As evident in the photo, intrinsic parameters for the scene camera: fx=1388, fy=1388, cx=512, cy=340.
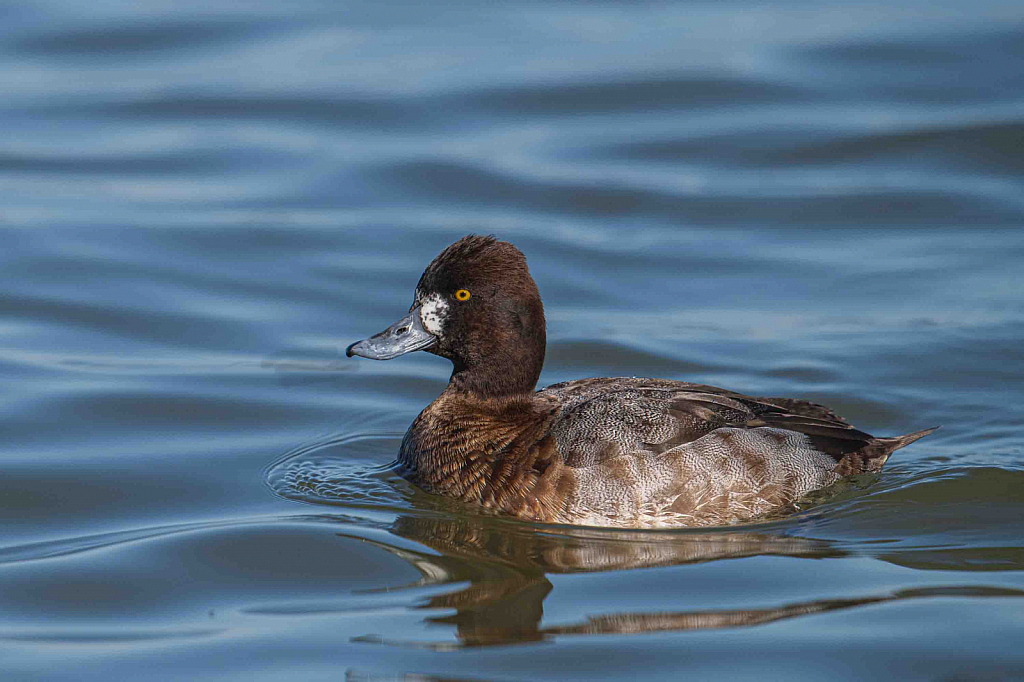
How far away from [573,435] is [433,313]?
102 cm

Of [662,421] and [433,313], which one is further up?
[433,313]

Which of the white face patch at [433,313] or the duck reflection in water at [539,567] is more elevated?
the white face patch at [433,313]

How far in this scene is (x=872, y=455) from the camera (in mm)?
7539

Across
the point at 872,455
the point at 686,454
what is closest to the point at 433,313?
the point at 686,454

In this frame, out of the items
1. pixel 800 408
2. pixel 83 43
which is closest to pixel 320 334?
pixel 800 408

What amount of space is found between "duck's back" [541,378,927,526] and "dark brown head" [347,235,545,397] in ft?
1.25

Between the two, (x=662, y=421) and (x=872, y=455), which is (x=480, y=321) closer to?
(x=662, y=421)

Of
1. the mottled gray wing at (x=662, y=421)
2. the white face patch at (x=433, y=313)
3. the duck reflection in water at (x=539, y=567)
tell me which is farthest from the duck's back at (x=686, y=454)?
the white face patch at (x=433, y=313)

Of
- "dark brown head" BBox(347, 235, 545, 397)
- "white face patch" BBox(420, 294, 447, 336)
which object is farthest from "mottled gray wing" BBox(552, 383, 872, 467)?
"white face patch" BBox(420, 294, 447, 336)

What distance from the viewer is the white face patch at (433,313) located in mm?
7359

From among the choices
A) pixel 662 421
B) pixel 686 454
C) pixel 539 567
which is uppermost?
pixel 662 421

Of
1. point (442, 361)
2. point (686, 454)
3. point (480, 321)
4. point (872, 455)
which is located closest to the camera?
point (686, 454)

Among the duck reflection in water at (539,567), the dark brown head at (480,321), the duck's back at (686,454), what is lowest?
the duck reflection in water at (539,567)

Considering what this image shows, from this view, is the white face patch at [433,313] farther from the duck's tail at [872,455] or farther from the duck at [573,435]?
the duck's tail at [872,455]
